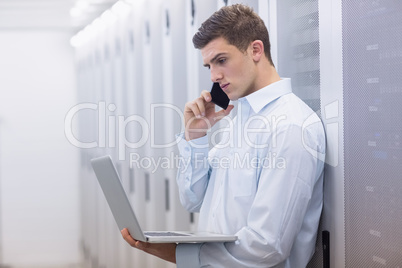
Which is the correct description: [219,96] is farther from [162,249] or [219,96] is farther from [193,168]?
[162,249]

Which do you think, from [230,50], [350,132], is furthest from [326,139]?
[230,50]

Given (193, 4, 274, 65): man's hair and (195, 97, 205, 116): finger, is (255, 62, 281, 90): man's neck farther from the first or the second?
(195, 97, 205, 116): finger

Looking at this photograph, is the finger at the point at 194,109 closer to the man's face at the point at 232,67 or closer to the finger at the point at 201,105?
the finger at the point at 201,105

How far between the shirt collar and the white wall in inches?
161

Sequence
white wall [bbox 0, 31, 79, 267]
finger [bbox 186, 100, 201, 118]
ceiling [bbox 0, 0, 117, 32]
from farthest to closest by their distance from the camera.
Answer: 1. white wall [bbox 0, 31, 79, 267]
2. ceiling [bbox 0, 0, 117, 32]
3. finger [bbox 186, 100, 201, 118]

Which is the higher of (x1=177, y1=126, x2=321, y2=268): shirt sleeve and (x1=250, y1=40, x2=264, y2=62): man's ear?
(x1=250, y1=40, x2=264, y2=62): man's ear

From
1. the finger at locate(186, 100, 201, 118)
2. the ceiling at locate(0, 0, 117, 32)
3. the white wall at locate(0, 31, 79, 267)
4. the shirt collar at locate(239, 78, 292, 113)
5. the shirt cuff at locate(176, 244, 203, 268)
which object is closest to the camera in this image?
the shirt cuff at locate(176, 244, 203, 268)

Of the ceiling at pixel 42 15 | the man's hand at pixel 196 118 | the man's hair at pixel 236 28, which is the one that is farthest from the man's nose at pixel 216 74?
the ceiling at pixel 42 15

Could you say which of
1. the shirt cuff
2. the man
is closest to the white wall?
the man

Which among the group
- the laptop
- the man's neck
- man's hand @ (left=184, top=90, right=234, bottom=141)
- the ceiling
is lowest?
the laptop

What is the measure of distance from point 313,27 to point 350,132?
439mm

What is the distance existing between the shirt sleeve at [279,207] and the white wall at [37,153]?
4.30 meters

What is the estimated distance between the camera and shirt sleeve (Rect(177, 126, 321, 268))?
5.51 feet

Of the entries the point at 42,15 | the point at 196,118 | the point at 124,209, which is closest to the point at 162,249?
the point at 124,209
